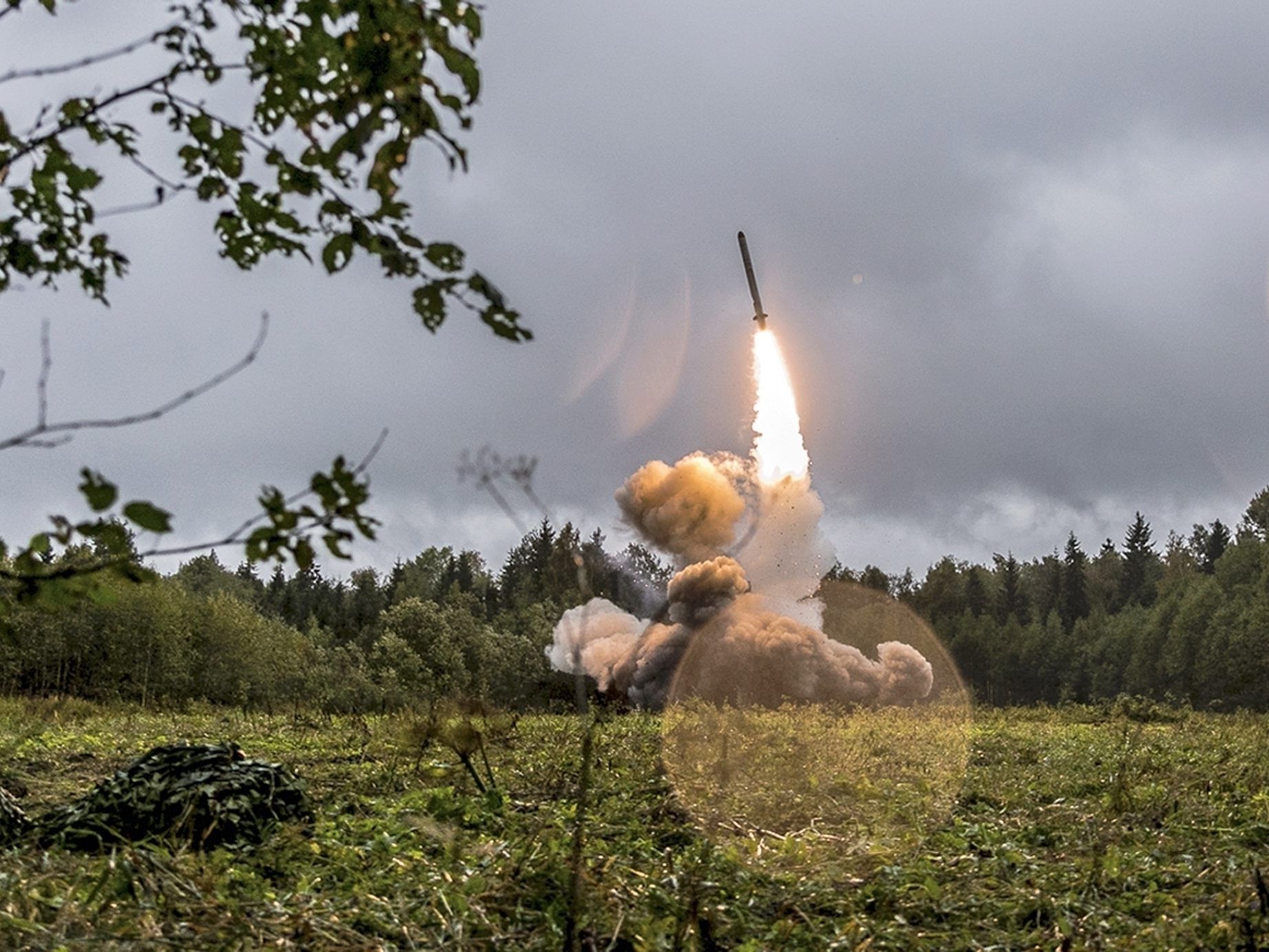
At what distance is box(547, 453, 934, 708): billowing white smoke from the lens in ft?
124

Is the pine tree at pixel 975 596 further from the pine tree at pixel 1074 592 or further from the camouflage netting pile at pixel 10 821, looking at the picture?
the camouflage netting pile at pixel 10 821

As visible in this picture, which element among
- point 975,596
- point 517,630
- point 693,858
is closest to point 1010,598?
point 975,596

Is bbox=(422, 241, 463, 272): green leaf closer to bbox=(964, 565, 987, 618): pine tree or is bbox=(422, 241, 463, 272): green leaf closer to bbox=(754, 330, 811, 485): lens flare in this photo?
bbox=(754, 330, 811, 485): lens flare

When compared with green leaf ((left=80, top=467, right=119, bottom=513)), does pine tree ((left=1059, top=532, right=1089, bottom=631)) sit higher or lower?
higher

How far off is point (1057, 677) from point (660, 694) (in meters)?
53.0

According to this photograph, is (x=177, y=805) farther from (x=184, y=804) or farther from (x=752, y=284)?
(x=752, y=284)

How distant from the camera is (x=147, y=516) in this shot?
326 cm

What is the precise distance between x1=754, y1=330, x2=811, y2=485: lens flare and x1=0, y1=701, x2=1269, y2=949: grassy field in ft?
55.6

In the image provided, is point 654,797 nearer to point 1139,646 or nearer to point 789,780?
point 789,780

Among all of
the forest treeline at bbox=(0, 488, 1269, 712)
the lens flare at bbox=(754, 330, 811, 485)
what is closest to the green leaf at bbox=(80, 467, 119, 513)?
the forest treeline at bbox=(0, 488, 1269, 712)

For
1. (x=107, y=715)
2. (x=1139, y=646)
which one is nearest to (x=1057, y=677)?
(x=1139, y=646)

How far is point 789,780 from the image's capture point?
10852mm

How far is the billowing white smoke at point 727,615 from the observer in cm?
3781

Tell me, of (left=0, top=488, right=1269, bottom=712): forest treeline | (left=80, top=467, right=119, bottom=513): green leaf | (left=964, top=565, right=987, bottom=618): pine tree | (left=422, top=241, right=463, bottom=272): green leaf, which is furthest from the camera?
(left=964, top=565, right=987, bottom=618): pine tree
